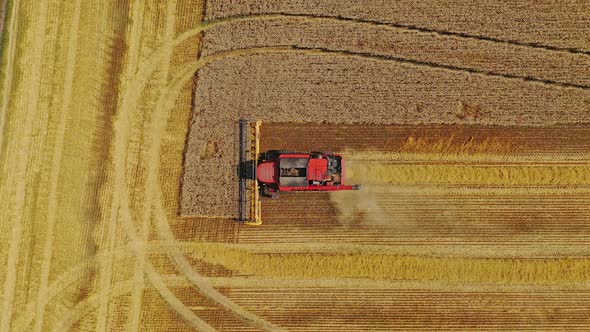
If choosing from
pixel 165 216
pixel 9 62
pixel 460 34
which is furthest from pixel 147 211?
pixel 460 34

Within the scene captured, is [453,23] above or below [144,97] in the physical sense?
above

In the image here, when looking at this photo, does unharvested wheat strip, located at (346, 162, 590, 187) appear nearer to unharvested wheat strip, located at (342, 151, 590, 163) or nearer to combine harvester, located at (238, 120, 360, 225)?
unharvested wheat strip, located at (342, 151, 590, 163)

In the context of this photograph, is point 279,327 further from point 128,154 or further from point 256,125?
point 128,154

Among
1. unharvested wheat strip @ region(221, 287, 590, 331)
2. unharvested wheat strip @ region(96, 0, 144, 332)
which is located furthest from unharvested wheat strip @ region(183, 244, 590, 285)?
unharvested wheat strip @ region(96, 0, 144, 332)

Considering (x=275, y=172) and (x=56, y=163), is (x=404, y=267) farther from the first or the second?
(x=56, y=163)

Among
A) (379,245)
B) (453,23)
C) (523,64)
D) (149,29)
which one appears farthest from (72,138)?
(523,64)

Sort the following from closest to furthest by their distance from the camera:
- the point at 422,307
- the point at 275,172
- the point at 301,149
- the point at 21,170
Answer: the point at 275,172, the point at 422,307, the point at 21,170, the point at 301,149
